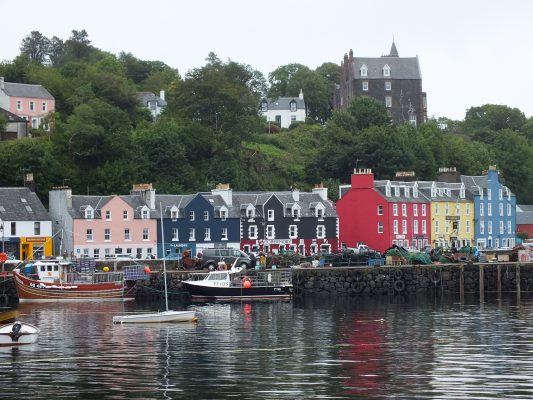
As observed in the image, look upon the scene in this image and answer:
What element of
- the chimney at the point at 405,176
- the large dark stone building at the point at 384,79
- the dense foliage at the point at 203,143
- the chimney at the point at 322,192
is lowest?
the chimney at the point at 322,192

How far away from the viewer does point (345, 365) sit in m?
48.7

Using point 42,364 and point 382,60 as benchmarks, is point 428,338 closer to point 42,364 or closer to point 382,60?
point 42,364

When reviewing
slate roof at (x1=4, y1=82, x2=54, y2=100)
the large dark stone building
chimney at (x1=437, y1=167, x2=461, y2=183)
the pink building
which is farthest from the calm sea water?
the large dark stone building

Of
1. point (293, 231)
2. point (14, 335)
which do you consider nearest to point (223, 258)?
point (293, 231)

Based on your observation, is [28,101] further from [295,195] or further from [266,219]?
[295,195]

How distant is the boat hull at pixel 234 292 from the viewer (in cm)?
8662

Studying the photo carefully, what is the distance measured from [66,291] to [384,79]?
303ft

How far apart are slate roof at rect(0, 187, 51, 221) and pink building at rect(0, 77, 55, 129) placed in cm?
3236

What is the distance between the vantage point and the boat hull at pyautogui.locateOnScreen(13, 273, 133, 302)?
86.2m

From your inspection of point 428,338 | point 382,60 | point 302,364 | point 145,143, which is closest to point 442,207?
point 145,143

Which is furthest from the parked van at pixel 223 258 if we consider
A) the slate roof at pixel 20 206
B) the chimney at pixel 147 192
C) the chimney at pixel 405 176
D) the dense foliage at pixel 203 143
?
the chimney at pixel 405 176

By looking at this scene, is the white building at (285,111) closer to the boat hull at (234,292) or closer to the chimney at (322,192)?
the chimney at (322,192)

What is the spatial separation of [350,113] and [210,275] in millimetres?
70171

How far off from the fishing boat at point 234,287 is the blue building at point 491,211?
4271cm
